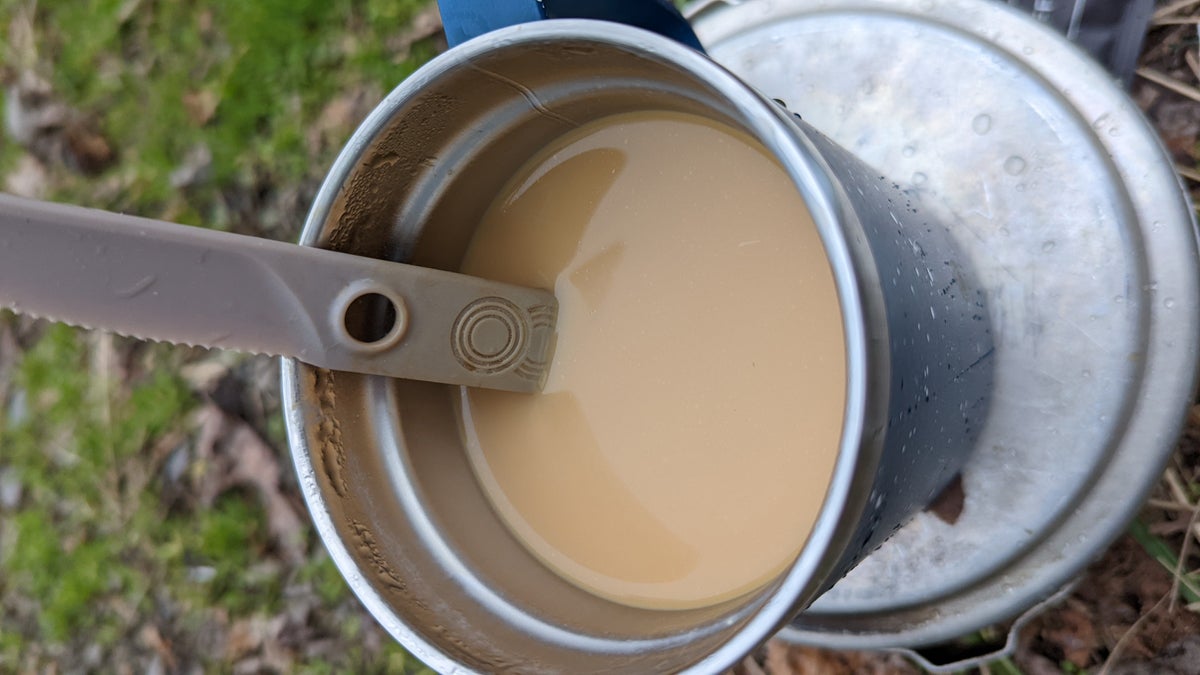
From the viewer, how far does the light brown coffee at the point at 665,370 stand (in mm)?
824

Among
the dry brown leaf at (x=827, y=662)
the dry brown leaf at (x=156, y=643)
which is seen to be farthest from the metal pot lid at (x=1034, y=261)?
the dry brown leaf at (x=156, y=643)

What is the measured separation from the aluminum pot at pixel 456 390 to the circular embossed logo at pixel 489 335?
0.10 metres

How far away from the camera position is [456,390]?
1025mm

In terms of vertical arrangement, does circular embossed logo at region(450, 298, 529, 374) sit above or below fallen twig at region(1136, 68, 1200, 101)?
below

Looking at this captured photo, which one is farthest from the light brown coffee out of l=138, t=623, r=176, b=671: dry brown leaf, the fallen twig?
l=138, t=623, r=176, b=671: dry brown leaf

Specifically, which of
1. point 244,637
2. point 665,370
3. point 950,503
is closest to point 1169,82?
point 950,503

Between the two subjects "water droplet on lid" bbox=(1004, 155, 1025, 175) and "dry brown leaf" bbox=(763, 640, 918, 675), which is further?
"dry brown leaf" bbox=(763, 640, 918, 675)

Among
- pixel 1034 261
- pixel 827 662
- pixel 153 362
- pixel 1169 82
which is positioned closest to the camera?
pixel 1034 261

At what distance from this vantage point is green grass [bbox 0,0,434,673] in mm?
1725

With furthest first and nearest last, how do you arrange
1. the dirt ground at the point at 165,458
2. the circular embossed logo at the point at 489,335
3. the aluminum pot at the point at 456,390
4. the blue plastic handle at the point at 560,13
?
the dirt ground at the point at 165,458, the circular embossed logo at the point at 489,335, the blue plastic handle at the point at 560,13, the aluminum pot at the point at 456,390

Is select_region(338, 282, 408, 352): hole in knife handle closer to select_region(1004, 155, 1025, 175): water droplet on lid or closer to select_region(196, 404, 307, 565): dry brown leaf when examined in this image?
select_region(1004, 155, 1025, 175): water droplet on lid

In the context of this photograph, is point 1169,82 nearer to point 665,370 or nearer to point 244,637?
point 665,370

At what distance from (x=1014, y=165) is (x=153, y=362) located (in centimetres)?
160

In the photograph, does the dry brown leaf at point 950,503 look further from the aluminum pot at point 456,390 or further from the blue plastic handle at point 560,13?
the blue plastic handle at point 560,13
